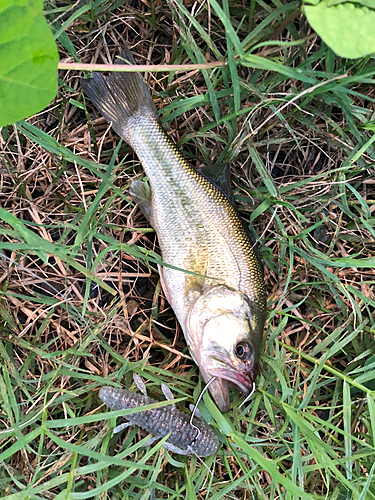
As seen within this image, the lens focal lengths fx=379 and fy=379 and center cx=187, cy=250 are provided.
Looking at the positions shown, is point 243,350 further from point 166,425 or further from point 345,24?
point 345,24

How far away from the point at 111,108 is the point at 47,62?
2.78 ft

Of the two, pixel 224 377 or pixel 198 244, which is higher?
pixel 198 244

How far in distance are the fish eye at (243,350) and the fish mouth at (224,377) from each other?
3.1 inches

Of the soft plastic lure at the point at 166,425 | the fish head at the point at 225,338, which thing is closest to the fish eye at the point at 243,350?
the fish head at the point at 225,338

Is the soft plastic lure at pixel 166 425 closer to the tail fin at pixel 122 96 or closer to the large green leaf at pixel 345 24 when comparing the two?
the tail fin at pixel 122 96

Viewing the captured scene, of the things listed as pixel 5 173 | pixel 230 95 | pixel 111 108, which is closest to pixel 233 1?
pixel 230 95

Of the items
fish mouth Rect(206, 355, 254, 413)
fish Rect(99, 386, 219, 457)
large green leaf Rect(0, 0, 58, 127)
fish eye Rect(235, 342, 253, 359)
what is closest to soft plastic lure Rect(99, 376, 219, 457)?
fish Rect(99, 386, 219, 457)

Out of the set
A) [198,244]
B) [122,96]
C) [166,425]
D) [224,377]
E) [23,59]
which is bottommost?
[166,425]

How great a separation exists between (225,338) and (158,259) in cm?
60

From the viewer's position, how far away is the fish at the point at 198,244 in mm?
2195

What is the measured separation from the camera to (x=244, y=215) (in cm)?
264

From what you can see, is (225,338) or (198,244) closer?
(225,338)

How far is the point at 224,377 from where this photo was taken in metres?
2.20

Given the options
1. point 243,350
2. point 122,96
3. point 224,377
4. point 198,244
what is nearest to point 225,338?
point 243,350
